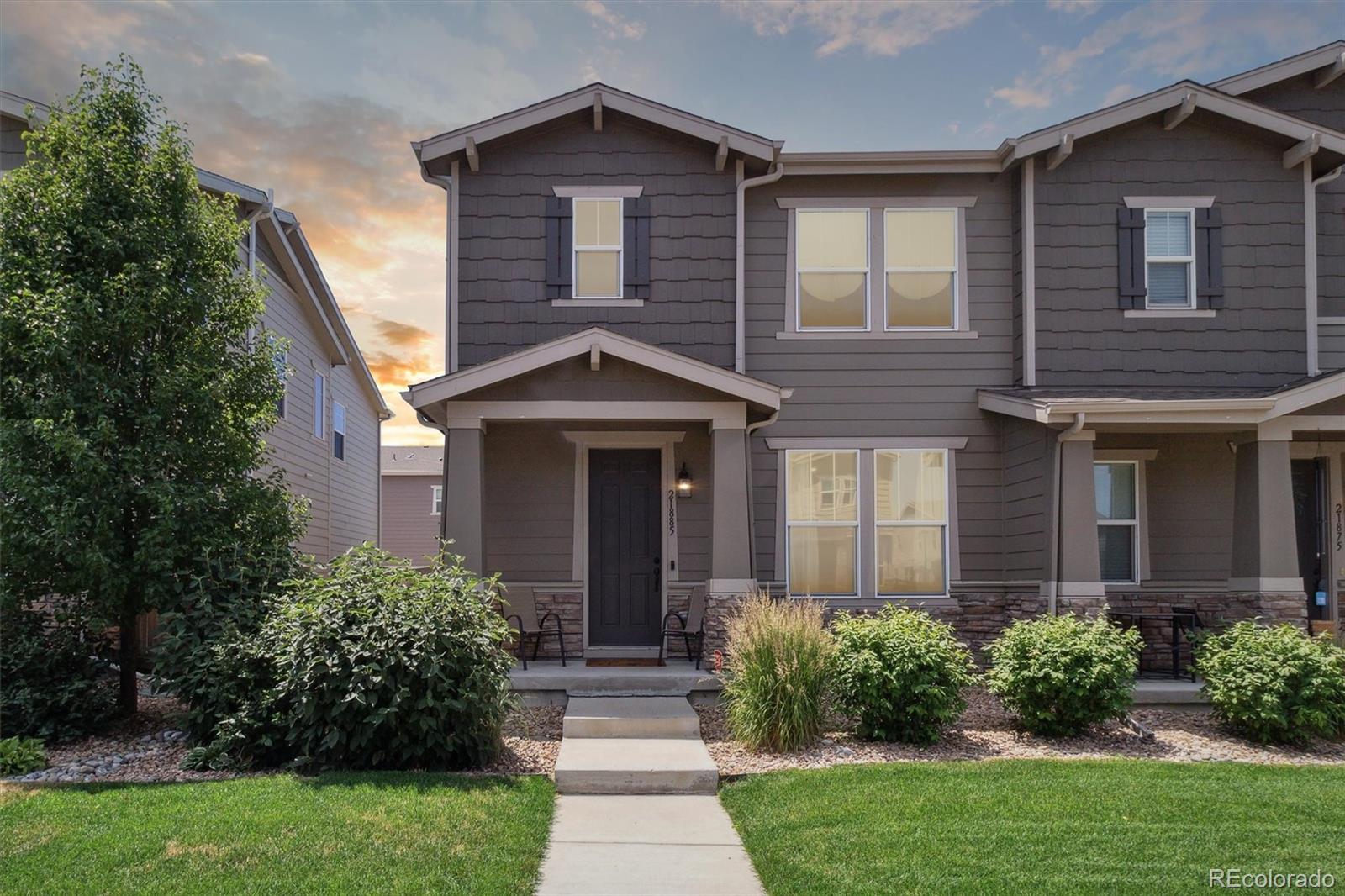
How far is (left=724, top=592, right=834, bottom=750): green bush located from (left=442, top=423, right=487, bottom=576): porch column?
3.06m

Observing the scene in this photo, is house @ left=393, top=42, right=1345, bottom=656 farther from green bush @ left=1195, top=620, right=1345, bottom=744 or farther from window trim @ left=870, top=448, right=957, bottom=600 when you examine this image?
green bush @ left=1195, top=620, right=1345, bottom=744

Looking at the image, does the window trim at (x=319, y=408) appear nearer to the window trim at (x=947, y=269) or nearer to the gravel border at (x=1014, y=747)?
the window trim at (x=947, y=269)

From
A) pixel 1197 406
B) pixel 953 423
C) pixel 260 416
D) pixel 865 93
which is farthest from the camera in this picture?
pixel 865 93

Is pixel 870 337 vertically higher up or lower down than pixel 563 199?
lower down

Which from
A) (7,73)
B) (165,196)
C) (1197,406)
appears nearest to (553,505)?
(165,196)

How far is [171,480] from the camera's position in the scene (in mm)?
7832

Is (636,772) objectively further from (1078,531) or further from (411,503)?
(411,503)

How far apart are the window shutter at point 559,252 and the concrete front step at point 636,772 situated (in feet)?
17.4

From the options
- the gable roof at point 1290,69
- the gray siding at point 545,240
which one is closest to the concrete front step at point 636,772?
the gray siding at point 545,240

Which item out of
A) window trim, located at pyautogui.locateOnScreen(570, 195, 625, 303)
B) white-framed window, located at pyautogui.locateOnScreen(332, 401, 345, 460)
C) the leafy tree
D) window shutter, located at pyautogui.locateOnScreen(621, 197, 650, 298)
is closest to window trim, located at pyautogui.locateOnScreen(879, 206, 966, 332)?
window shutter, located at pyautogui.locateOnScreen(621, 197, 650, 298)

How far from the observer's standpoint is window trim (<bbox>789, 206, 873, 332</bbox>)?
36.9 ft

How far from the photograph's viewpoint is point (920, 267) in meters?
11.3

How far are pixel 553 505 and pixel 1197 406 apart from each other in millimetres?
6545

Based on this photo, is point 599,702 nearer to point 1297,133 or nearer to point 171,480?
point 171,480
